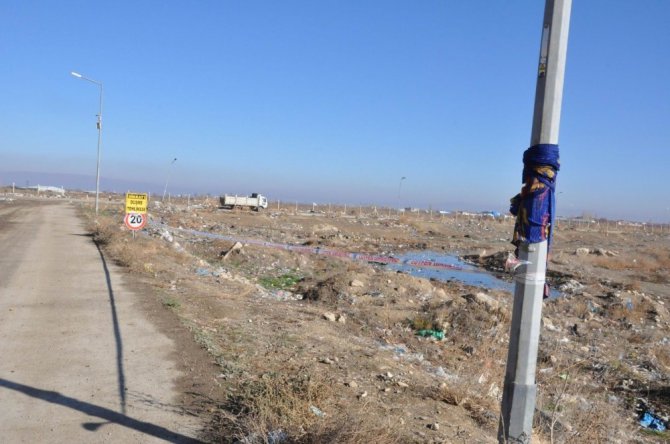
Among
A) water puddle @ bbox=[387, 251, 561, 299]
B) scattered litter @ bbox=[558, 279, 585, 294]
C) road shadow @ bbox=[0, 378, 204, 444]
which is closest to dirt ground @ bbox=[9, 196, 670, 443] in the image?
scattered litter @ bbox=[558, 279, 585, 294]

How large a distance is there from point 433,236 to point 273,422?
49462mm

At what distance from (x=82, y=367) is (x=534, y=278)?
5297 millimetres

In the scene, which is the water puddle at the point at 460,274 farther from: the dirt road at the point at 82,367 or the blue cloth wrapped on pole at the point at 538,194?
the blue cloth wrapped on pole at the point at 538,194

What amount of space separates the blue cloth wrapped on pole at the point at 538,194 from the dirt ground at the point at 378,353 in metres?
1.80

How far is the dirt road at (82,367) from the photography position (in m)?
4.71

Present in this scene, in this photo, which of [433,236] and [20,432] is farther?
[433,236]

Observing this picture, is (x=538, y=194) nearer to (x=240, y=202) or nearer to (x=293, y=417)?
(x=293, y=417)

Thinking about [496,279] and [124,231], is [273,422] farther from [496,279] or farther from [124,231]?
[496,279]

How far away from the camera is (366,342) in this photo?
935 centimetres

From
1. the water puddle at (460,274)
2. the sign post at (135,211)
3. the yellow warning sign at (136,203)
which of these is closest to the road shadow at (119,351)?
the sign post at (135,211)

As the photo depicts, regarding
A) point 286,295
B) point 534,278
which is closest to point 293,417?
point 534,278

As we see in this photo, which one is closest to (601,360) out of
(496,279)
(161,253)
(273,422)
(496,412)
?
(496,412)

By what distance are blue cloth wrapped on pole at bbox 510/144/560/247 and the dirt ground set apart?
180 centimetres

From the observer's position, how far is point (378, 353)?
828 cm
